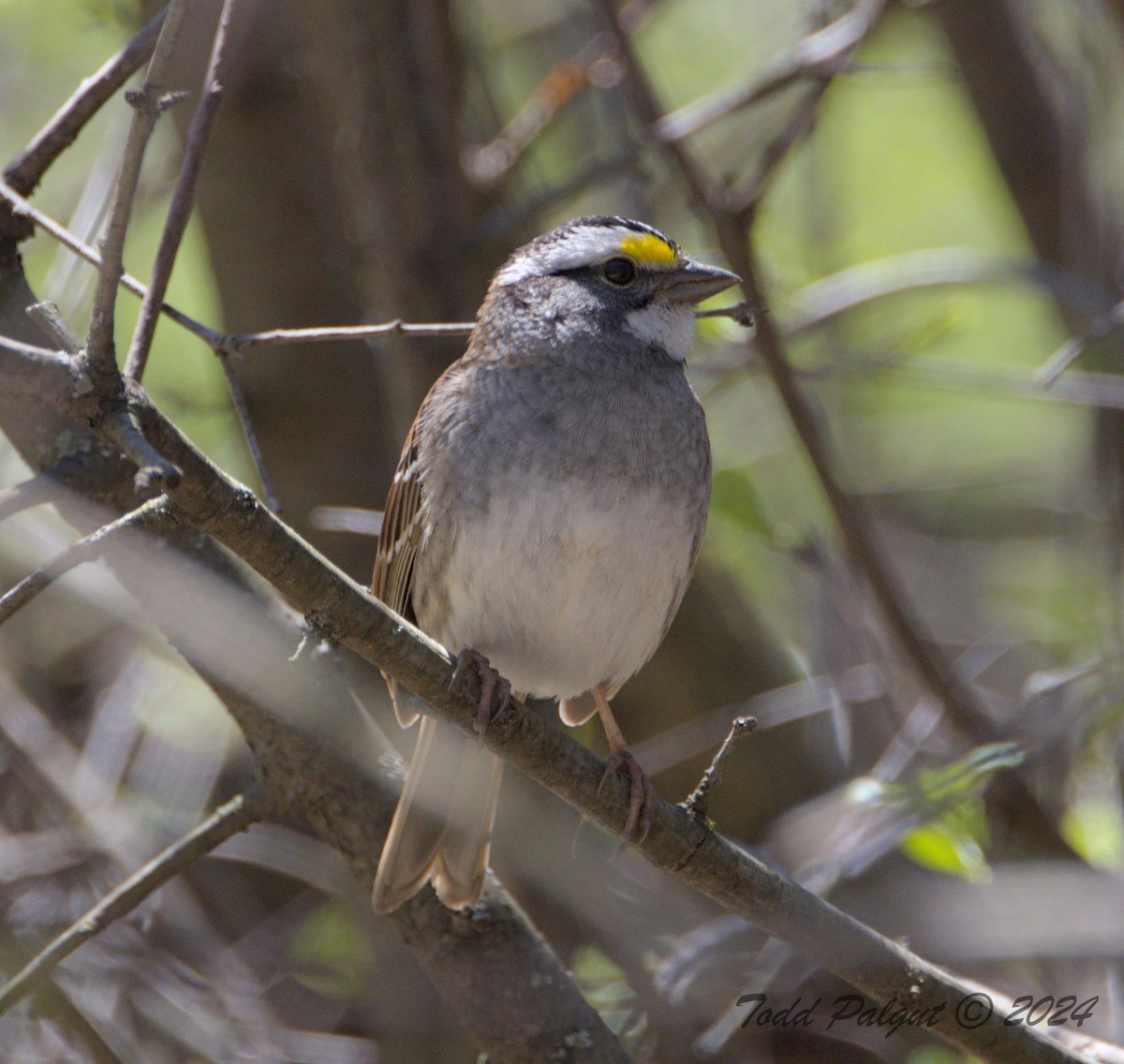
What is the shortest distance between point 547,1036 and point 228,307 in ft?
9.69

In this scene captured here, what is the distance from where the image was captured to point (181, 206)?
259cm

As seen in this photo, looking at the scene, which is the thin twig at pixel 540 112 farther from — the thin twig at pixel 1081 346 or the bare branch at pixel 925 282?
the thin twig at pixel 1081 346

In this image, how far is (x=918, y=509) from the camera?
253 inches

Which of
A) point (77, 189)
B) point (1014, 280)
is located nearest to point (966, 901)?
point (1014, 280)

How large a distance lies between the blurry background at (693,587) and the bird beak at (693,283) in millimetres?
543

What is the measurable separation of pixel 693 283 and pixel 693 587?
4.80ft

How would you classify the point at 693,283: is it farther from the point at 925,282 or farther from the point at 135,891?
the point at 135,891

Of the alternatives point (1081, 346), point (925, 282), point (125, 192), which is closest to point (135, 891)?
point (125, 192)

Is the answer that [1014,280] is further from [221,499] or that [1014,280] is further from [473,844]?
[221,499]

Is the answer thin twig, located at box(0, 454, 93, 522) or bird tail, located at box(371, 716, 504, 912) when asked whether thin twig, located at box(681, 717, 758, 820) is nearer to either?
bird tail, located at box(371, 716, 504, 912)

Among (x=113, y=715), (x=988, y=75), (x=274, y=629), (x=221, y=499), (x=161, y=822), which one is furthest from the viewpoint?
(x=988, y=75)

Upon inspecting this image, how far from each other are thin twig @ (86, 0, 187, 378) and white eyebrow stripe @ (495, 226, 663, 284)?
1881mm

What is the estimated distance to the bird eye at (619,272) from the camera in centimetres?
390

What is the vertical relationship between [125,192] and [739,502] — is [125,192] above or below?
above
